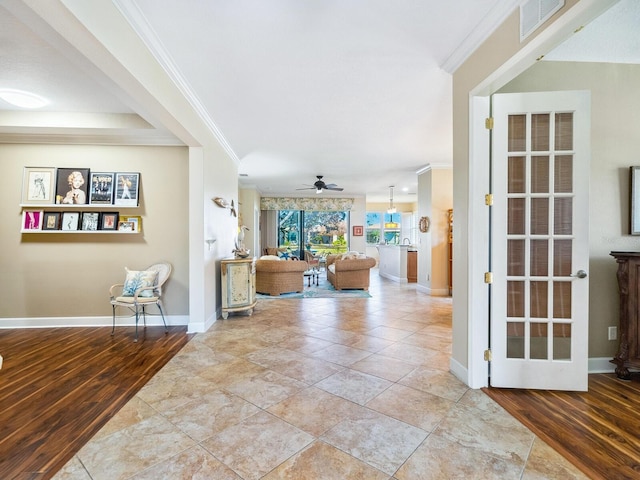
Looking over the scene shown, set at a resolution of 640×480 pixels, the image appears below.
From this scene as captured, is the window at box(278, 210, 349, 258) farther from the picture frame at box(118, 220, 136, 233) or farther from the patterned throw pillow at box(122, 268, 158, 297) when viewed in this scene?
the patterned throw pillow at box(122, 268, 158, 297)

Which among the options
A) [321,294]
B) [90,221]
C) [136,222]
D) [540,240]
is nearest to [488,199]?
[540,240]

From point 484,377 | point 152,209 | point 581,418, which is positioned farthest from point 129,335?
point 581,418

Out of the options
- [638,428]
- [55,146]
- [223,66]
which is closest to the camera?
[638,428]

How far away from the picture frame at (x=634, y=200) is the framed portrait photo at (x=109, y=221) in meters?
5.78

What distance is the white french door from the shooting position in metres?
2.21

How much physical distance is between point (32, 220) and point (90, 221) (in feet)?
2.34

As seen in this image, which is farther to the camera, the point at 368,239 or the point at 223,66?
the point at 368,239

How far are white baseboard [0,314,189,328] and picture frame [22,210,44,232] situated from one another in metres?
1.25

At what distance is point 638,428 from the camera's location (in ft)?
5.95

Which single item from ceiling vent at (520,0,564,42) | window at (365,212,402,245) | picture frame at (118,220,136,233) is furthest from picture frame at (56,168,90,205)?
window at (365,212,402,245)

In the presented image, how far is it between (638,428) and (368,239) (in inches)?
411

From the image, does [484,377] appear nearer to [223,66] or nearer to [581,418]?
[581,418]

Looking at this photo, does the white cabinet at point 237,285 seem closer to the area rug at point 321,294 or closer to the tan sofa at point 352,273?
the area rug at point 321,294

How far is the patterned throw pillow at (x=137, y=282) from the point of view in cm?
368
